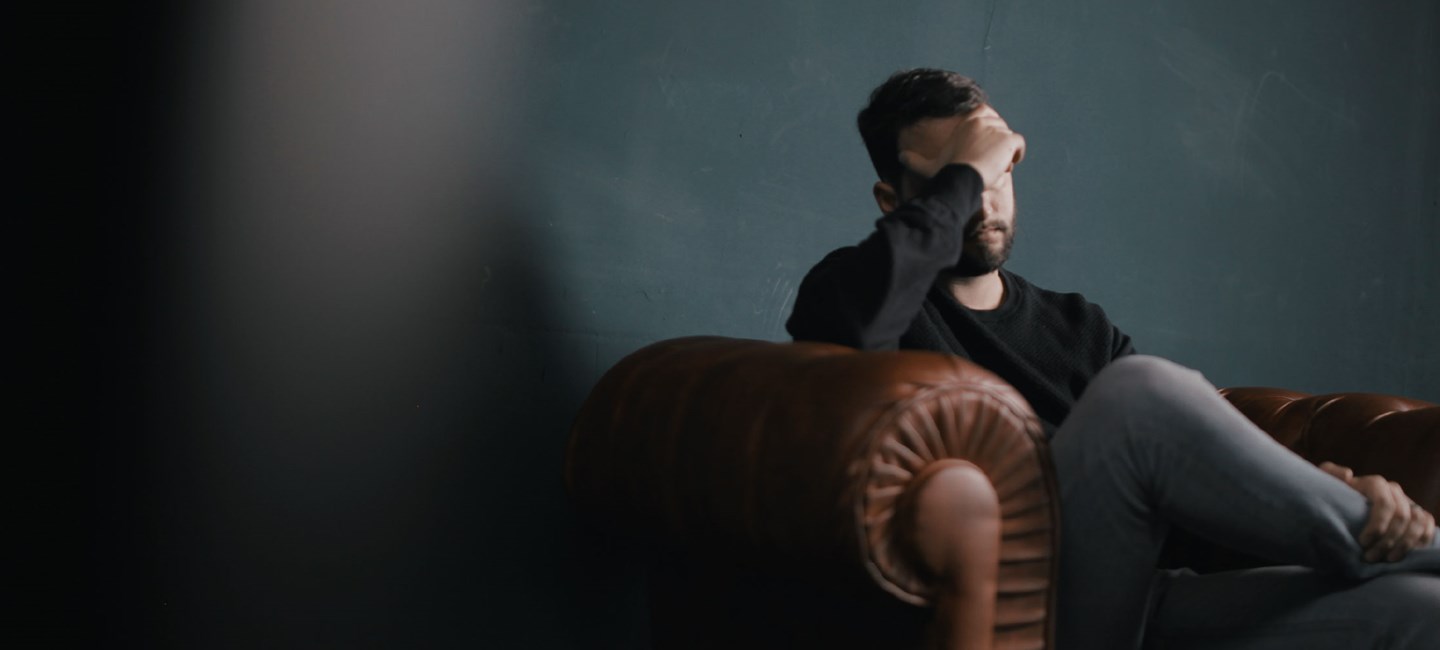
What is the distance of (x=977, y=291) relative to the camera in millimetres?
1588

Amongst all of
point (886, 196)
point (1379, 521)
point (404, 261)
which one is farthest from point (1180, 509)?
point (404, 261)

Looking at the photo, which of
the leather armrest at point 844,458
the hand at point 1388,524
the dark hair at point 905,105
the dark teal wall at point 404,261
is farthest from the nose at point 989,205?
the hand at point 1388,524

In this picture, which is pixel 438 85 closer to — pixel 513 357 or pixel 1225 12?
pixel 513 357

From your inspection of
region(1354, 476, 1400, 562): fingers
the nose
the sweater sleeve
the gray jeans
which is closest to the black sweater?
the sweater sleeve

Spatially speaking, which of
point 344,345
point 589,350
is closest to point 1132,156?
point 589,350

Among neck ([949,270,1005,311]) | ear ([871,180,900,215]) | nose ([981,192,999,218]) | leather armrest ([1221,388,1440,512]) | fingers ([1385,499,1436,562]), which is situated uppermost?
nose ([981,192,999,218])

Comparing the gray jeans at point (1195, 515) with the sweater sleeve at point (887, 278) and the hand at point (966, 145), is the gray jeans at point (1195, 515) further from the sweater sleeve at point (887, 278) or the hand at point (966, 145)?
the hand at point (966, 145)

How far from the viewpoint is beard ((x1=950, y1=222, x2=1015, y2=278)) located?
4.90 feet

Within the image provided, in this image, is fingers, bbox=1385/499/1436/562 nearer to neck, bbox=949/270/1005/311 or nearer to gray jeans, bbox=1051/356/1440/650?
gray jeans, bbox=1051/356/1440/650

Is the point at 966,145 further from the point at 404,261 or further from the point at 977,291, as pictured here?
the point at 404,261

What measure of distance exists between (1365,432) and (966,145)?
0.67 m

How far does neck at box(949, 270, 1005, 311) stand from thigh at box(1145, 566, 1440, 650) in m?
0.46

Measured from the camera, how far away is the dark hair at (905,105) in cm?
151

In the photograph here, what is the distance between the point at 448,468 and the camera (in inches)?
56.1
